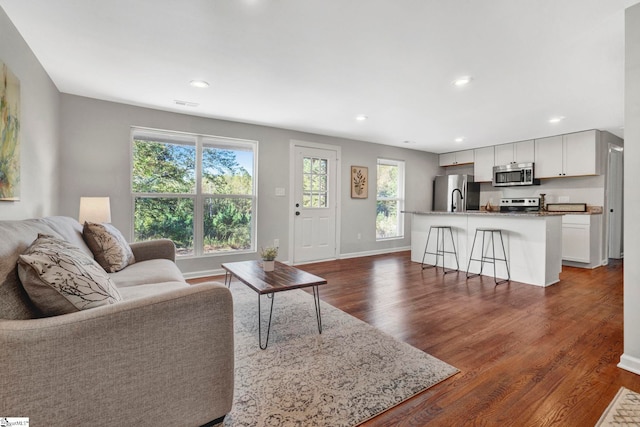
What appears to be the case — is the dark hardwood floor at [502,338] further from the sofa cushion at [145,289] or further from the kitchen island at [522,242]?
the sofa cushion at [145,289]

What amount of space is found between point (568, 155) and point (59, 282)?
666 cm

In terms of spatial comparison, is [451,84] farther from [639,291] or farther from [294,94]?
[639,291]

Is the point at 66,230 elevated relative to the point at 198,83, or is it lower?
lower

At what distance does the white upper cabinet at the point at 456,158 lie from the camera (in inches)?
261

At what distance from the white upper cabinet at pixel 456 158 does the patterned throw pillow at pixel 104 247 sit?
21.7 ft

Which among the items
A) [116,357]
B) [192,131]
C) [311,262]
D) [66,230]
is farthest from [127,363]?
[311,262]

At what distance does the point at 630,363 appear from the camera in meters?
1.89

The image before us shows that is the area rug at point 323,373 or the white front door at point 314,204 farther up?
the white front door at point 314,204

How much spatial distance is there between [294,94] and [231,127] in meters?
1.49

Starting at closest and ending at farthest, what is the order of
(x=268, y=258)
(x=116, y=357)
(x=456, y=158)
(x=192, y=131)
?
1. (x=116, y=357)
2. (x=268, y=258)
3. (x=192, y=131)
4. (x=456, y=158)

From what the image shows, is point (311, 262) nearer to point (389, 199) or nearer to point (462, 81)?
point (389, 199)

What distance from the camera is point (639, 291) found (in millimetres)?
1854

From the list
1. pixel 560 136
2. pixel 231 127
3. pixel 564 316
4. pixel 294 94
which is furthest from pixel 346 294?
pixel 560 136

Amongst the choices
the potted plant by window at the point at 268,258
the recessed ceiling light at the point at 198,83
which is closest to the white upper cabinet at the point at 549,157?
the potted plant by window at the point at 268,258
